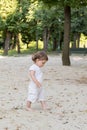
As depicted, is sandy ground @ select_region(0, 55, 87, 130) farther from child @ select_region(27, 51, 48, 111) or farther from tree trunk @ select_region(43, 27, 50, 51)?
tree trunk @ select_region(43, 27, 50, 51)

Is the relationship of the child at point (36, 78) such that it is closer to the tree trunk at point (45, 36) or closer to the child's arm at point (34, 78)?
the child's arm at point (34, 78)

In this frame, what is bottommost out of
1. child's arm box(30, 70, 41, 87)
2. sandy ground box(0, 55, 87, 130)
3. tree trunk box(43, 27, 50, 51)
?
tree trunk box(43, 27, 50, 51)

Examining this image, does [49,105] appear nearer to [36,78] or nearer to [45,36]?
[36,78]

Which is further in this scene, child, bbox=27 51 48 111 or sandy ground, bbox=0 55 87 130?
child, bbox=27 51 48 111

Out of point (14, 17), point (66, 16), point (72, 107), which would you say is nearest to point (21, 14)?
point (14, 17)

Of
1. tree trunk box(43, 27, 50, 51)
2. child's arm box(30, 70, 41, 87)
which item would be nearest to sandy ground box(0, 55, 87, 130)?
child's arm box(30, 70, 41, 87)

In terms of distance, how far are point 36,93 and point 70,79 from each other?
678cm

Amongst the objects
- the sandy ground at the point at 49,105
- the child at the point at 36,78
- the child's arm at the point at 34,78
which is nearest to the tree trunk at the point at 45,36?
the sandy ground at the point at 49,105

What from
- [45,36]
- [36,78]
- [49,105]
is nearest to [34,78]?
[36,78]

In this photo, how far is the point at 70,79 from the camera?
1498 cm

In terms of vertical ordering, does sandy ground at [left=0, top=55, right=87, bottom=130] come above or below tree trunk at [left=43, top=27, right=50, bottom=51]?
above

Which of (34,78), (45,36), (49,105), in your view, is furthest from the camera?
(45,36)

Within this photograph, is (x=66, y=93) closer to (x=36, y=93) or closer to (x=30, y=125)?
(x=36, y=93)

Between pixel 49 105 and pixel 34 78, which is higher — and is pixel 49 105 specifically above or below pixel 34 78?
below
